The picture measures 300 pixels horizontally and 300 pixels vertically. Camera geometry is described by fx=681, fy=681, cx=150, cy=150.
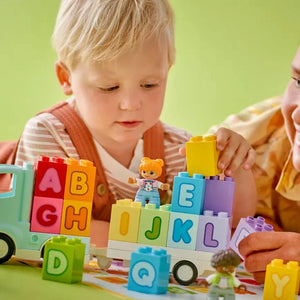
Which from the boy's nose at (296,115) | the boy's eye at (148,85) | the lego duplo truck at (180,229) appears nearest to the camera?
the lego duplo truck at (180,229)

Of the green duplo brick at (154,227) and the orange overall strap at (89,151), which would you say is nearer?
the green duplo brick at (154,227)

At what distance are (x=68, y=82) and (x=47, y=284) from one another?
74 centimetres

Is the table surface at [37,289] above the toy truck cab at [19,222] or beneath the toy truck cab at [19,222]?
beneath

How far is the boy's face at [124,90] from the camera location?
1.37 metres

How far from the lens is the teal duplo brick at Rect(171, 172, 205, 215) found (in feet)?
3.27

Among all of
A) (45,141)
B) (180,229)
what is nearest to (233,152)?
(180,229)

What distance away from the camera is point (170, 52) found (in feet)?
4.86

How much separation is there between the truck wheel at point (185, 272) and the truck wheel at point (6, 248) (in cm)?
24

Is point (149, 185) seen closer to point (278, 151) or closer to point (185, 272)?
point (185, 272)

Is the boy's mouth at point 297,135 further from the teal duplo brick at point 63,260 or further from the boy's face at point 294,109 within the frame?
the teal duplo brick at point 63,260

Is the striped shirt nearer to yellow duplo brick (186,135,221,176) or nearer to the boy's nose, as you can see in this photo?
the boy's nose

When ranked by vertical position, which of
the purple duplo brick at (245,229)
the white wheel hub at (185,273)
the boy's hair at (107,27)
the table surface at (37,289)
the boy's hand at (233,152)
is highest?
the boy's hair at (107,27)

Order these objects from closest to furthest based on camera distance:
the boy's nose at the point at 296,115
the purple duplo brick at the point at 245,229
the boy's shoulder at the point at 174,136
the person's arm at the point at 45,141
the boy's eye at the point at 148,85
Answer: the purple duplo brick at the point at 245,229 < the boy's nose at the point at 296,115 < the boy's eye at the point at 148,85 < the person's arm at the point at 45,141 < the boy's shoulder at the point at 174,136

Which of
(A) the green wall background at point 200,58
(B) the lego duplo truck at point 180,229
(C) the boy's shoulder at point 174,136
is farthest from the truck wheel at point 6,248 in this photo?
(A) the green wall background at point 200,58
